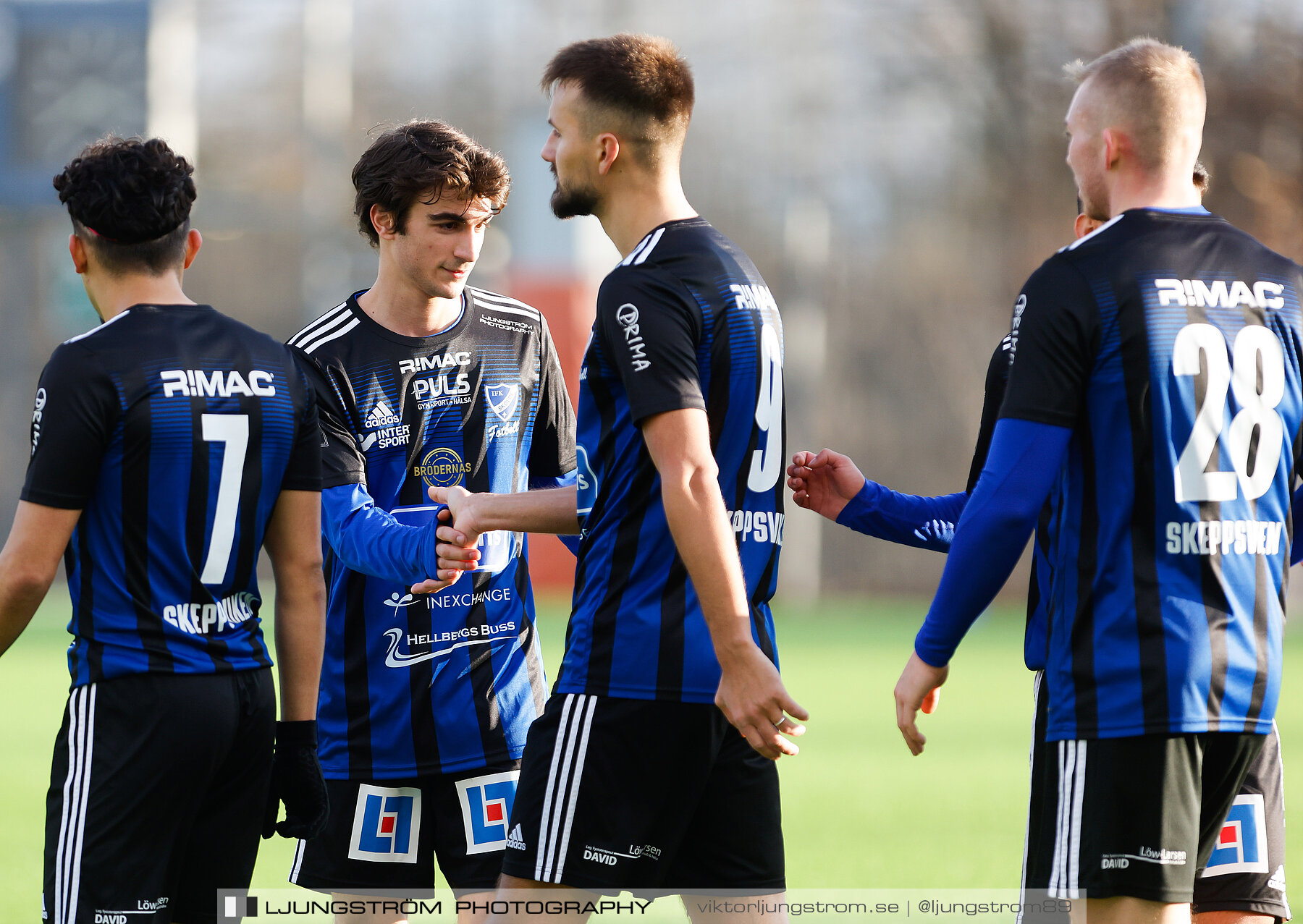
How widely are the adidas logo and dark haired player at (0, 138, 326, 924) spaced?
0.60 meters

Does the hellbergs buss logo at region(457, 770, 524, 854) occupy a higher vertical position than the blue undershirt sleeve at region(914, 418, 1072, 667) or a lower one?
lower

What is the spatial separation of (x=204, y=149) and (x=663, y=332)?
29008 mm

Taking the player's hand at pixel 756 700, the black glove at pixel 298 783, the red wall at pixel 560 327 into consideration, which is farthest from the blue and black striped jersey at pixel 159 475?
the red wall at pixel 560 327

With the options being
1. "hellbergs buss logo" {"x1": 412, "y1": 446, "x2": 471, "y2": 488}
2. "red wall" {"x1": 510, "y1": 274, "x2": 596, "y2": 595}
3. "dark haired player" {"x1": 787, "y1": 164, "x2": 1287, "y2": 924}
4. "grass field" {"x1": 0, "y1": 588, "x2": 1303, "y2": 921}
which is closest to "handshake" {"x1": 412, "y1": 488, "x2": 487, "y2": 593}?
"hellbergs buss logo" {"x1": 412, "y1": 446, "x2": 471, "y2": 488}

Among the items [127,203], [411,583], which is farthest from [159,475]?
[411,583]

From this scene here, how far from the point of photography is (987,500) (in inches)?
118

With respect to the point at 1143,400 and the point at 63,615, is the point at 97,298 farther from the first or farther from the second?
the point at 63,615

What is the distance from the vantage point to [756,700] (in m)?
2.97

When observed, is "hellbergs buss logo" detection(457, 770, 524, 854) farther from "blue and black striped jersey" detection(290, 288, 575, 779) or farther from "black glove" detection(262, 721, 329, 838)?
"black glove" detection(262, 721, 329, 838)

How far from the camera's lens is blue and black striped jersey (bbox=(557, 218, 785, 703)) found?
3.09 metres

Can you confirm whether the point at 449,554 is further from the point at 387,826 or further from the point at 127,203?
the point at 127,203

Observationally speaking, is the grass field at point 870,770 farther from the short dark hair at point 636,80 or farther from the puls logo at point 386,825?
the short dark hair at point 636,80

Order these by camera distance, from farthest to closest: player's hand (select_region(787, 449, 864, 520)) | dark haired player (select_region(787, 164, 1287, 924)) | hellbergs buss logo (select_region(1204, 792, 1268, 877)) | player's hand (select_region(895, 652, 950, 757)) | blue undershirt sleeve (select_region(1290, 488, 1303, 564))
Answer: player's hand (select_region(787, 449, 864, 520)) < blue undershirt sleeve (select_region(1290, 488, 1303, 564)) < hellbergs buss logo (select_region(1204, 792, 1268, 877)) < dark haired player (select_region(787, 164, 1287, 924)) < player's hand (select_region(895, 652, 950, 757))

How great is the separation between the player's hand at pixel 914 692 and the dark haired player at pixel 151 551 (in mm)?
1371
